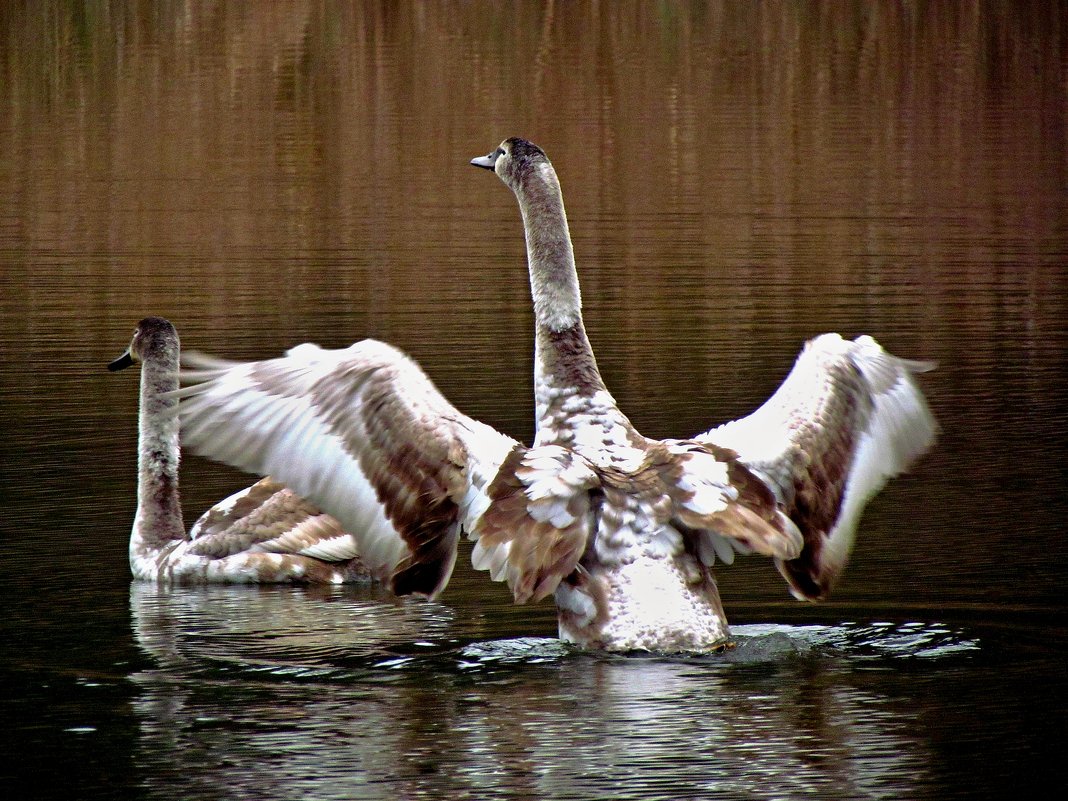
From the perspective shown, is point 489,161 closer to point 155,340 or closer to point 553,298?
point 553,298

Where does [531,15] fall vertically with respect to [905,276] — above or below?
above

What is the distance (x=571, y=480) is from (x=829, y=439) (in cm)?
124

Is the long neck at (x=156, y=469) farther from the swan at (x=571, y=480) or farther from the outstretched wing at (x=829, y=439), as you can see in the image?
the outstretched wing at (x=829, y=439)

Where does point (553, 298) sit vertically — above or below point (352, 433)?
above

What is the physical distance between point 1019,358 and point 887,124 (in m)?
22.8

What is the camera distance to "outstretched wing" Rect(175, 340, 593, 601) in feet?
29.1

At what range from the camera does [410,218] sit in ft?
92.3

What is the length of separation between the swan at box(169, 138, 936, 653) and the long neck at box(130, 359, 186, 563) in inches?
114

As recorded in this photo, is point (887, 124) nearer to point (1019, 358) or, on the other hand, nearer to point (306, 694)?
point (1019, 358)

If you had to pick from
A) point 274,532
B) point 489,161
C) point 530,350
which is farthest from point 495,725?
point 530,350

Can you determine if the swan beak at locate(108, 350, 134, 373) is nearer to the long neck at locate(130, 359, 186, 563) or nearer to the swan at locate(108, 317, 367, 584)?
the long neck at locate(130, 359, 186, 563)

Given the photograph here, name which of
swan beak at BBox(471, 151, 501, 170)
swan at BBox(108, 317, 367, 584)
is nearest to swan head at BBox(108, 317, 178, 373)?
swan at BBox(108, 317, 367, 584)

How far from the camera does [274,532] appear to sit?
1197 cm

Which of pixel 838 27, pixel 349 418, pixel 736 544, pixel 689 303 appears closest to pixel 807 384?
pixel 736 544
